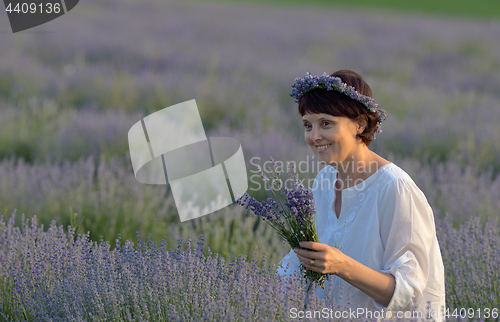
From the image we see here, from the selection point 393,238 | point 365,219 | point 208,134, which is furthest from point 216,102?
point 393,238

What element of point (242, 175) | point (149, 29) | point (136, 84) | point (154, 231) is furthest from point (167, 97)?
point (149, 29)

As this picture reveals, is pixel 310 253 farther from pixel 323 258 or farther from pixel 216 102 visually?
pixel 216 102

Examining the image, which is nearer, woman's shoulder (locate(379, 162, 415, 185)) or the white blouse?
the white blouse

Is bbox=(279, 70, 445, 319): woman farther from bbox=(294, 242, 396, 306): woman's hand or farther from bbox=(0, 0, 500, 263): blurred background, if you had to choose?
bbox=(0, 0, 500, 263): blurred background

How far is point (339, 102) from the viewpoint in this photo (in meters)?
1.95

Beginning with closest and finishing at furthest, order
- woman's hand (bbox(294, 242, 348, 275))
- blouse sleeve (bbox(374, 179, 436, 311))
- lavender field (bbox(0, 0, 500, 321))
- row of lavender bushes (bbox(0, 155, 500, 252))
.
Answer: woman's hand (bbox(294, 242, 348, 275))
blouse sleeve (bbox(374, 179, 436, 311))
lavender field (bbox(0, 0, 500, 321))
row of lavender bushes (bbox(0, 155, 500, 252))

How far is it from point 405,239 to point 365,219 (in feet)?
0.61

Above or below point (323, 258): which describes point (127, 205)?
below

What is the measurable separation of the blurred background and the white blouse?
3.48 ft

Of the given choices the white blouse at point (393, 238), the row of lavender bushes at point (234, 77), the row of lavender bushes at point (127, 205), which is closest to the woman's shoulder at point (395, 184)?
the white blouse at point (393, 238)

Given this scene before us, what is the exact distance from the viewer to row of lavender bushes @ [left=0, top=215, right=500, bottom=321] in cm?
171

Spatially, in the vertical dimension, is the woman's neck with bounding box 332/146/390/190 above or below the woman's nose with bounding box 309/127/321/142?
below

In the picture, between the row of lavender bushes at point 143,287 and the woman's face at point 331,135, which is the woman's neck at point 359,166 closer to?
the woman's face at point 331,135

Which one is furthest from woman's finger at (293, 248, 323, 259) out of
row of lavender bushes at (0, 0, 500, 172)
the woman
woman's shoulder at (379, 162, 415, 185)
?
row of lavender bushes at (0, 0, 500, 172)
